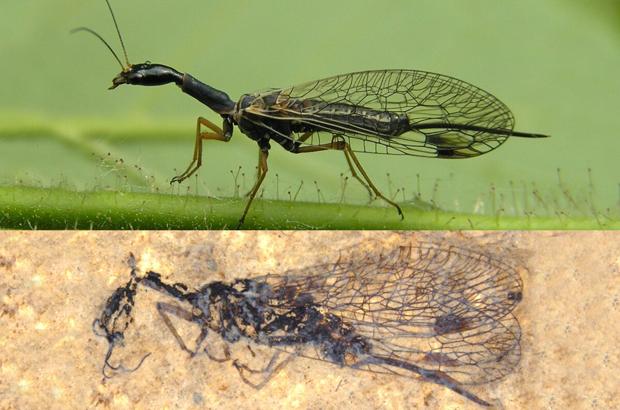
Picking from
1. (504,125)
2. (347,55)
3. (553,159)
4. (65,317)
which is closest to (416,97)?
(504,125)

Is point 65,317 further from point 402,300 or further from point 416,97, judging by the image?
point 416,97

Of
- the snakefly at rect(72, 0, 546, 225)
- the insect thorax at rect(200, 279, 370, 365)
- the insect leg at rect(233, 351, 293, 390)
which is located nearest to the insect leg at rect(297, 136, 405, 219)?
the snakefly at rect(72, 0, 546, 225)

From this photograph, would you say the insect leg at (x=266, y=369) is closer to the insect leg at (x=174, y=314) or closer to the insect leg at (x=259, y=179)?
the insect leg at (x=174, y=314)

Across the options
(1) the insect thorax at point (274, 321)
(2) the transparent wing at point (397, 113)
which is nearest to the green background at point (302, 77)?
(2) the transparent wing at point (397, 113)

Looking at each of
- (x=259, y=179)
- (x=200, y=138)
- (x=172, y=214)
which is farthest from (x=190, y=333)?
(x=200, y=138)

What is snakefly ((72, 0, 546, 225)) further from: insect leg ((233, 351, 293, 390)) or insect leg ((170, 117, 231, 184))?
insect leg ((233, 351, 293, 390))
